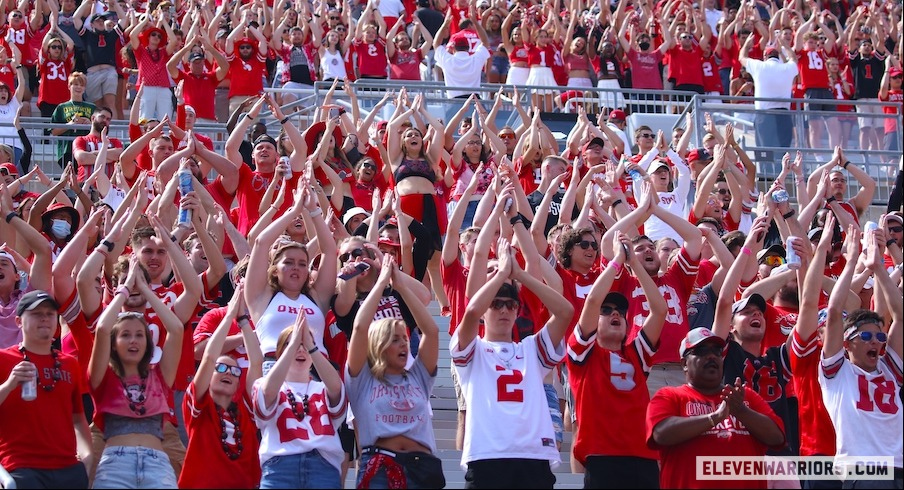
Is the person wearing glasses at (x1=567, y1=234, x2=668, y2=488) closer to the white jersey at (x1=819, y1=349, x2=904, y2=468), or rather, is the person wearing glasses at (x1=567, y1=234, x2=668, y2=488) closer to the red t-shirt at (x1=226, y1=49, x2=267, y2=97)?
the white jersey at (x1=819, y1=349, x2=904, y2=468)

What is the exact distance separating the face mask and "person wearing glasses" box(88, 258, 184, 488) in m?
2.33

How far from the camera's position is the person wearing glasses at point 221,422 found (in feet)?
24.6

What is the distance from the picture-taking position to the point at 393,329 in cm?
766

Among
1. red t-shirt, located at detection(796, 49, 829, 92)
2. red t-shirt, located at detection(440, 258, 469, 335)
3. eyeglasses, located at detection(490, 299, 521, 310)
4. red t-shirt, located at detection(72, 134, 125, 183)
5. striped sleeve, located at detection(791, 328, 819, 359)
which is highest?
red t-shirt, located at detection(796, 49, 829, 92)

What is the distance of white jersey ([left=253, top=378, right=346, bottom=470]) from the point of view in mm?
7480

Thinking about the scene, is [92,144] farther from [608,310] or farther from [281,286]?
[608,310]

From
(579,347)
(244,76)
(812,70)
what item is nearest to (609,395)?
(579,347)

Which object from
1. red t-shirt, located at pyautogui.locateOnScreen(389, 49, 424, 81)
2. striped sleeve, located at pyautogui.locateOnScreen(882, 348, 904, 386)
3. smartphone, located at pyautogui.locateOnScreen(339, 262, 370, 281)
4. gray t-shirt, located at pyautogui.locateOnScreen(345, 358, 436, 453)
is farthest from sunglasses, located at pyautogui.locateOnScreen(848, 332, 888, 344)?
red t-shirt, located at pyautogui.locateOnScreen(389, 49, 424, 81)

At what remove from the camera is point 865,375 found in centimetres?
832

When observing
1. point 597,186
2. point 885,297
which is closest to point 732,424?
point 885,297

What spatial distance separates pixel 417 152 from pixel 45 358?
5.10 meters

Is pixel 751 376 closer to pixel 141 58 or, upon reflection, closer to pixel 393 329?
pixel 393 329

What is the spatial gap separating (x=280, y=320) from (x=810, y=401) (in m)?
3.18

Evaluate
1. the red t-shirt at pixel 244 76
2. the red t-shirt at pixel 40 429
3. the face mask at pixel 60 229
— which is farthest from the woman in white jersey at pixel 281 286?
the red t-shirt at pixel 244 76
